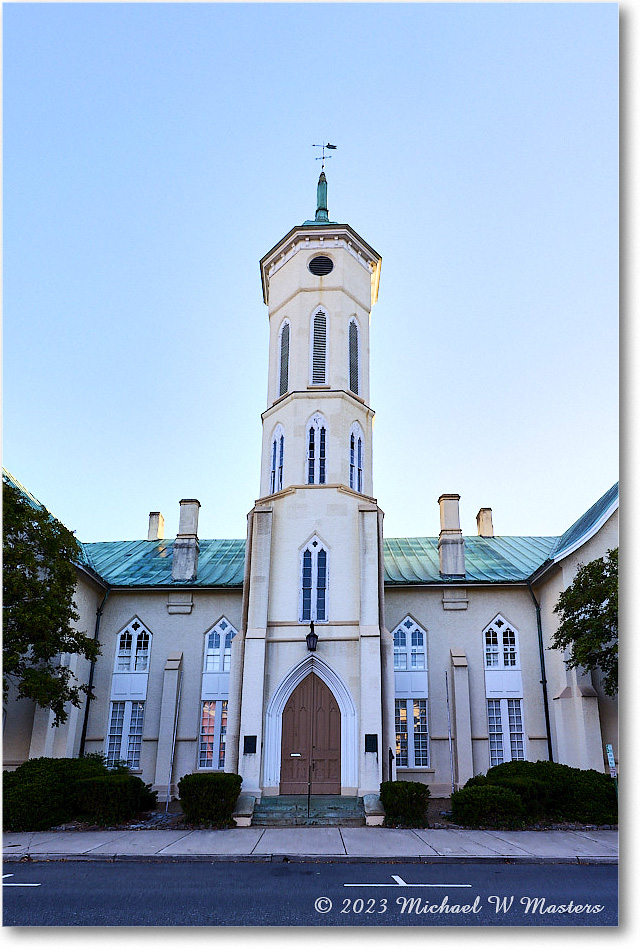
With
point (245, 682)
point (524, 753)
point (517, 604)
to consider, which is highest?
point (517, 604)

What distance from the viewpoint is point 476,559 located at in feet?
92.1

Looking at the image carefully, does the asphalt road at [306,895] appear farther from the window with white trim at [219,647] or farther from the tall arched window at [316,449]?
the tall arched window at [316,449]

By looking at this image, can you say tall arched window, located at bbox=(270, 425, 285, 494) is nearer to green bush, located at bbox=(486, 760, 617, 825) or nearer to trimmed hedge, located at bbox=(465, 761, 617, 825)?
trimmed hedge, located at bbox=(465, 761, 617, 825)

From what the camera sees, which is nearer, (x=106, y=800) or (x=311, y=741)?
(x=106, y=800)

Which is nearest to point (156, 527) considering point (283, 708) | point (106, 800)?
point (283, 708)

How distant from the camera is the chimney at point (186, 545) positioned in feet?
87.6

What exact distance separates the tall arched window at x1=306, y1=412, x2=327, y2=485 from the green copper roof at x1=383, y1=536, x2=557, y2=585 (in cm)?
502

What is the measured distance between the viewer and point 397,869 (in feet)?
37.6

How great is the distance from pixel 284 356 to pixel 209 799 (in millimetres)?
15348

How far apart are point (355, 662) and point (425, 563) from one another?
8223 mm

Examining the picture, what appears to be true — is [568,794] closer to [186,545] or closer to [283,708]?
[283,708]

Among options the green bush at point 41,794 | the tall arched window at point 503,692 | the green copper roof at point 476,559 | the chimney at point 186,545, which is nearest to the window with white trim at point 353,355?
the green copper roof at point 476,559

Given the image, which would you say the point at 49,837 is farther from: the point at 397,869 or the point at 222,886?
the point at 397,869

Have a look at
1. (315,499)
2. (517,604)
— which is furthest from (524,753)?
(315,499)
